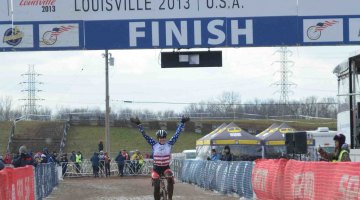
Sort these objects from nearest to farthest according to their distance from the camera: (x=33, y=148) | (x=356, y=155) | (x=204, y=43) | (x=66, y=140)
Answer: (x=356, y=155)
(x=204, y=43)
(x=33, y=148)
(x=66, y=140)

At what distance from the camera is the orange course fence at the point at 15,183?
1048 centimetres

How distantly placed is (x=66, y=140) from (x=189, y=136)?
1206 cm

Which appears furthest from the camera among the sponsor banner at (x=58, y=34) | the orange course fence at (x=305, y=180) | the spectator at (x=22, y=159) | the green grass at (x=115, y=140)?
the green grass at (x=115, y=140)

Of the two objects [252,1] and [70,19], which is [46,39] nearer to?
[70,19]

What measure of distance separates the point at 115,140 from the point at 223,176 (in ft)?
174

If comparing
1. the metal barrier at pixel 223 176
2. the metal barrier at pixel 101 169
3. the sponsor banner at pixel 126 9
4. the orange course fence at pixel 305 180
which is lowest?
the metal barrier at pixel 101 169

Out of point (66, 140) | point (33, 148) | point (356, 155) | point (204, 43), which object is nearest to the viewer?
point (356, 155)

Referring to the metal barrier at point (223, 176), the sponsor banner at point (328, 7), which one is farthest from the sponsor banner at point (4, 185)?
the sponsor banner at point (328, 7)

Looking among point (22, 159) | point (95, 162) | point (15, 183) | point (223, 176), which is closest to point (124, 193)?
point (223, 176)

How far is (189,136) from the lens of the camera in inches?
3031

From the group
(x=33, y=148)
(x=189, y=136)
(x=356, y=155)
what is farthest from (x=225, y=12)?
(x=189, y=136)

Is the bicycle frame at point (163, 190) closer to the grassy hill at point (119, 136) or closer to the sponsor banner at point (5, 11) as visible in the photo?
the sponsor banner at point (5, 11)

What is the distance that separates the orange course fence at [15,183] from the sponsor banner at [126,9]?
538 centimetres

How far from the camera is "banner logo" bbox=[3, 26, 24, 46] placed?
19859 millimetres
